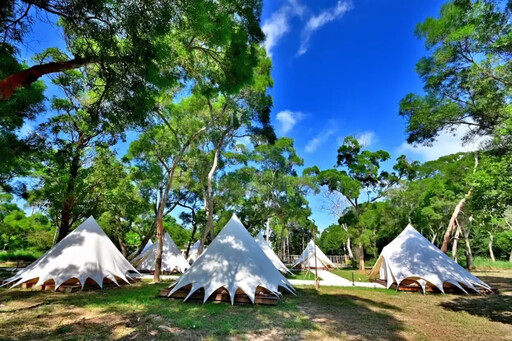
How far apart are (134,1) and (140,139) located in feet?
38.3

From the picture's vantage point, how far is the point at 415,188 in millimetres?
20156

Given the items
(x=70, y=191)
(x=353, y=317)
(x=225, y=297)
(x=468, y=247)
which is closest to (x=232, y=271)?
(x=225, y=297)

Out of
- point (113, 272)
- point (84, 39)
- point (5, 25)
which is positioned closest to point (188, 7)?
point (84, 39)

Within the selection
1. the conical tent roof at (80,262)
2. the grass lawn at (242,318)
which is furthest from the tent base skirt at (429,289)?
the conical tent roof at (80,262)

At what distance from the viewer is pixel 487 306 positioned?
7316 millimetres

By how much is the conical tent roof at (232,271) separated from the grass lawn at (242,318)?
1.67 feet

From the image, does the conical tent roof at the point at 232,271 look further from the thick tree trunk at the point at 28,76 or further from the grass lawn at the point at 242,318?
the thick tree trunk at the point at 28,76

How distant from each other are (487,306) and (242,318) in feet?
22.8

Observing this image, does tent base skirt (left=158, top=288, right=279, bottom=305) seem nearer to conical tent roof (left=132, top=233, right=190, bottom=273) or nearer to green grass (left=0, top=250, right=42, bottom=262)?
conical tent roof (left=132, top=233, right=190, bottom=273)

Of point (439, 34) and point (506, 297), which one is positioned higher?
Result: point (439, 34)

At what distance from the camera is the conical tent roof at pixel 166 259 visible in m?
16.5

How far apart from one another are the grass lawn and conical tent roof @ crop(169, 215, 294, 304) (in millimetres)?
510

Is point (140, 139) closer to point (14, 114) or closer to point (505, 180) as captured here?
point (14, 114)

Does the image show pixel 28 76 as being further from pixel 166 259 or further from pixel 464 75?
pixel 166 259
